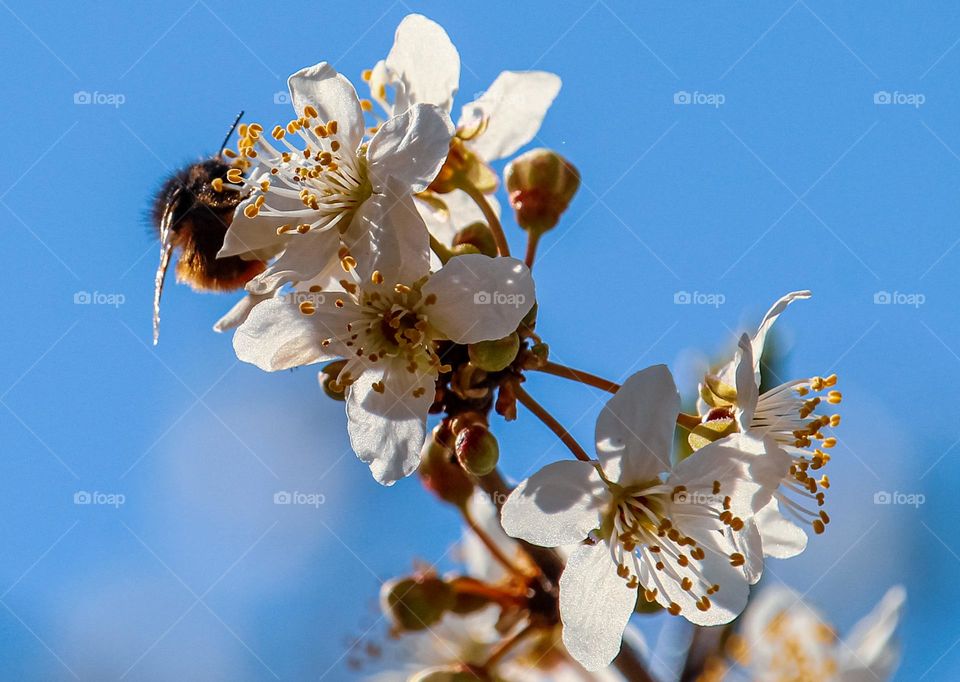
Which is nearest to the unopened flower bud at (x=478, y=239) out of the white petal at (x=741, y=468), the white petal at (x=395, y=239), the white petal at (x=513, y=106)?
the white petal at (x=395, y=239)

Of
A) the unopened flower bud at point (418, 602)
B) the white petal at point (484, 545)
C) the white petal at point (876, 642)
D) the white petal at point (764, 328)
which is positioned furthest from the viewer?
the white petal at point (876, 642)

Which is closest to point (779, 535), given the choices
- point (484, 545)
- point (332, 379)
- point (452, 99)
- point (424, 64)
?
point (484, 545)

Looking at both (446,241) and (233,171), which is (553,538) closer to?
(446,241)

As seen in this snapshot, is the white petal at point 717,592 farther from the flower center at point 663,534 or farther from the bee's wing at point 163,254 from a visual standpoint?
the bee's wing at point 163,254

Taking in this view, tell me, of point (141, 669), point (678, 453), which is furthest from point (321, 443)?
point (678, 453)

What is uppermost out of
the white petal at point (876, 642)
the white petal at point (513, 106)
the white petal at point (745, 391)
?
the white petal at point (513, 106)

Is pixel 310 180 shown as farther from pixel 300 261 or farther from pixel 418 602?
pixel 418 602
